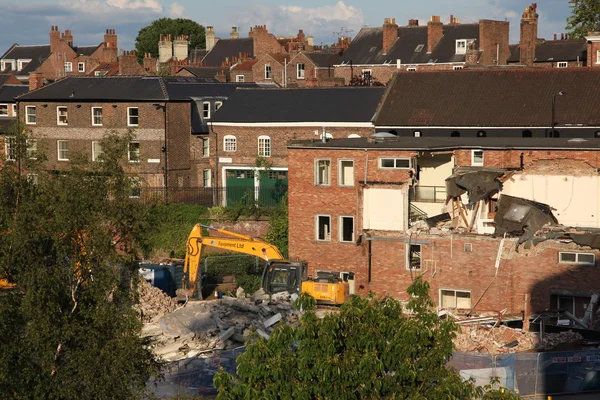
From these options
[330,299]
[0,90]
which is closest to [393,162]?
[330,299]

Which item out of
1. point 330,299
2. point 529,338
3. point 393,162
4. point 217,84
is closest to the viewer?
point 529,338

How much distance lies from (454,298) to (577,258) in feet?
16.2

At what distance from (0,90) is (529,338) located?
5202 cm

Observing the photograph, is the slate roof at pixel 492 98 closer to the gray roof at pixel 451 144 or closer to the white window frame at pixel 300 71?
the gray roof at pixel 451 144

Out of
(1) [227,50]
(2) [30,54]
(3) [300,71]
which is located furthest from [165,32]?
(3) [300,71]

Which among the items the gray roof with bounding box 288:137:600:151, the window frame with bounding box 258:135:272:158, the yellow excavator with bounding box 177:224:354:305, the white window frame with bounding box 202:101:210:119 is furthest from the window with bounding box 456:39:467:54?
the yellow excavator with bounding box 177:224:354:305

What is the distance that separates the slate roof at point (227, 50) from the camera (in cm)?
10594

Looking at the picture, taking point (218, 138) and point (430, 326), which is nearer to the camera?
point (430, 326)

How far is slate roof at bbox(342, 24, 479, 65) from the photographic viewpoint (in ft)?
262

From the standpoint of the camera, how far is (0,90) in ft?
248

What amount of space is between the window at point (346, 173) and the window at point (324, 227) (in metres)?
1.58

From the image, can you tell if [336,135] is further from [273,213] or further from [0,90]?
[0,90]

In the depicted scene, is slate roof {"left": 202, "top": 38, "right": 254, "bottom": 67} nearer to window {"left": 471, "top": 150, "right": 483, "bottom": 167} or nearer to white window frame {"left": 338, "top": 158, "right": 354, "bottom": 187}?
white window frame {"left": 338, "top": 158, "right": 354, "bottom": 187}

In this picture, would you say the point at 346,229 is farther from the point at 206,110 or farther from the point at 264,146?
the point at 206,110
